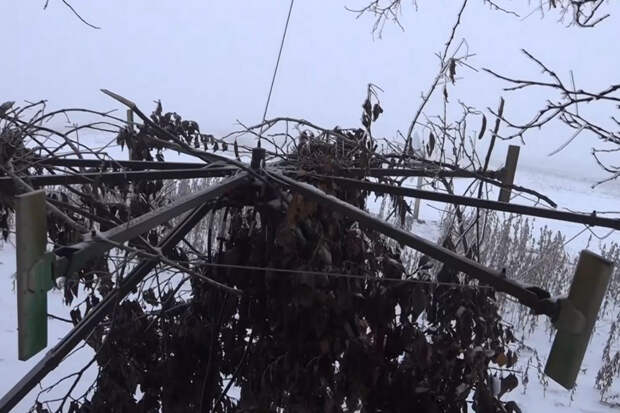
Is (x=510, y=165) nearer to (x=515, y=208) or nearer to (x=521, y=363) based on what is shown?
(x=515, y=208)

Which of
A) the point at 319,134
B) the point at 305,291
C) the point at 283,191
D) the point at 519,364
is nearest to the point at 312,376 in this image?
the point at 305,291

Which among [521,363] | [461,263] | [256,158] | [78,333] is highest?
[256,158]

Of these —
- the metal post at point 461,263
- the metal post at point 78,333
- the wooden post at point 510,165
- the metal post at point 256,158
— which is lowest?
the metal post at point 78,333

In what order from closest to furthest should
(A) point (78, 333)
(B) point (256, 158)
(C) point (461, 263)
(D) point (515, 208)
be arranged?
1. (C) point (461, 263)
2. (D) point (515, 208)
3. (A) point (78, 333)
4. (B) point (256, 158)

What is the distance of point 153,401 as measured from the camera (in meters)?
2.01

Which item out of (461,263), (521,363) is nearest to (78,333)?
(461,263)

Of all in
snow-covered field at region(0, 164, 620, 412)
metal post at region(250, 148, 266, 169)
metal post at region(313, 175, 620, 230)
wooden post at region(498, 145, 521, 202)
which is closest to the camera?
metal post at region(313, 175, 620, 230)

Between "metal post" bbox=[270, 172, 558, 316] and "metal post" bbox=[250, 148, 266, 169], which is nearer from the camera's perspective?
"metal post" bbox=[270, 172, 558, 316]

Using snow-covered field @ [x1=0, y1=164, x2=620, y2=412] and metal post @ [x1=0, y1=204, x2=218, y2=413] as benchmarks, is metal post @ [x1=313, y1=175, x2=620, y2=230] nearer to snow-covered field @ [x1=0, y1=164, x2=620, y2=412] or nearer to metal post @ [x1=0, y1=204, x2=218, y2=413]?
metal post @ [x1=0, y1=204, x2=218, y2=413]

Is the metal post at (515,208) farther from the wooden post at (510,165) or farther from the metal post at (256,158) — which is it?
the wooden post at (510,165)

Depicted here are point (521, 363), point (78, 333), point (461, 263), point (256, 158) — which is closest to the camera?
point (461, 263)

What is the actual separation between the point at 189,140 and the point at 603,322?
15.9 feet

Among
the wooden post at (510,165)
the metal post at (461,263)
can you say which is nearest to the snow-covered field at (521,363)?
the wooden post at (510,165)

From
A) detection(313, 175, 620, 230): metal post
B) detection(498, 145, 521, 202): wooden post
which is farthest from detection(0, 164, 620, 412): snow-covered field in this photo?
detection(313, 175, 620, 230): metal post
